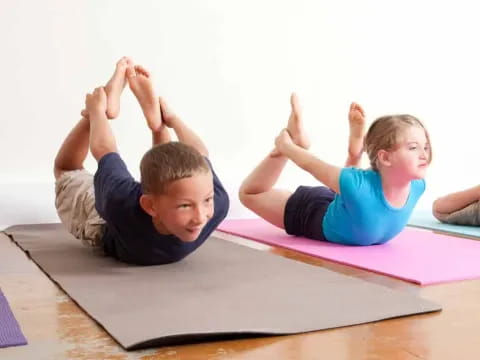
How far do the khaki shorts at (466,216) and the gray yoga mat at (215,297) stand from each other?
111 centimetres

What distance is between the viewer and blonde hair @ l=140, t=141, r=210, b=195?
146 centimetres

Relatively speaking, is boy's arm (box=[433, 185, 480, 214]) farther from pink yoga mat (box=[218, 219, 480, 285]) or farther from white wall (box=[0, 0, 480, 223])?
white wall (box=[0, 0, 480, 223])

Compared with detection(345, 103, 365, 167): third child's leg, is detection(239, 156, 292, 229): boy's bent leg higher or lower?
lower

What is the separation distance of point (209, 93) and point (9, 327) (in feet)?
6.52

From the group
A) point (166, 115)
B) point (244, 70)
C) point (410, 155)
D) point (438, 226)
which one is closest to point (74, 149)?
point (166, 115)

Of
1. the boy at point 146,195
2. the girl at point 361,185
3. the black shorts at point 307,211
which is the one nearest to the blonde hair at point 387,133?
the girl at point 361,185

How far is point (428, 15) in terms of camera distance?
3.56 m

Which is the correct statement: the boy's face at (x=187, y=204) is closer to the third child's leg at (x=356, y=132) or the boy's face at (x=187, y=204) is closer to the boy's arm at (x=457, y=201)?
the third child's leg at (x=356, y=132)

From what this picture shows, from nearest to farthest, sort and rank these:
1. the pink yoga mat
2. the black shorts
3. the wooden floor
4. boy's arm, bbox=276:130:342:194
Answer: the wooden floor < the pink yoga mat < boy's arm, bbox=276:130:342:194 < the black shorts

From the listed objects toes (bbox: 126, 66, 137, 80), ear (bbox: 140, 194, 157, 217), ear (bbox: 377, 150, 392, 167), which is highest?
toes (bbox: 126, 66, 137, 80)

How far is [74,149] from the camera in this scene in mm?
2068

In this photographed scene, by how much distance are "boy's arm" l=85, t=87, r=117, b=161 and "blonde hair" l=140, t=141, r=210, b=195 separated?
Answer: 25 cm

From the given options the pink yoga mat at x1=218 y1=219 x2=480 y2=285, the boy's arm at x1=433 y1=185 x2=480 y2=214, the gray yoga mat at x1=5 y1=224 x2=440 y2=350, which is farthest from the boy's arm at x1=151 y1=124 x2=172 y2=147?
the boy's arm at x1=433 y1=185 x2=480 y2=214

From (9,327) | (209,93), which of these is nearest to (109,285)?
(9,327)
